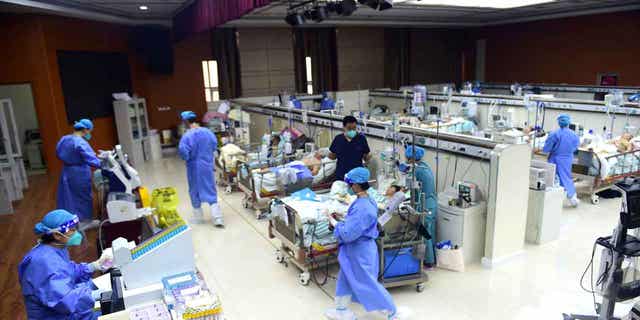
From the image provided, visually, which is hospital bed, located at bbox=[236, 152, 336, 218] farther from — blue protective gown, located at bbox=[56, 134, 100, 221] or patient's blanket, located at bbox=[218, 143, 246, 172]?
blue protective gown, located at bbox=[56, 134, 100, 221]

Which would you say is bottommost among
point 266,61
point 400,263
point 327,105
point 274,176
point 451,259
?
point 451,259

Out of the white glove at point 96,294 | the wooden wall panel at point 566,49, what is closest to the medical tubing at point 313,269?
the white glove at point 96,294

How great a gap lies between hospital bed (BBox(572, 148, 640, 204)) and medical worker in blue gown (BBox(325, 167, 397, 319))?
15.6 ft

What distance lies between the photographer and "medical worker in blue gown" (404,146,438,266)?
434 cm

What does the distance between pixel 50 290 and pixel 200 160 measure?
3.42 metres

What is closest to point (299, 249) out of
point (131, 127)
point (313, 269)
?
point (313, 269)

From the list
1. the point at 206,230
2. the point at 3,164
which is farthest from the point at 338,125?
the point at 3,164

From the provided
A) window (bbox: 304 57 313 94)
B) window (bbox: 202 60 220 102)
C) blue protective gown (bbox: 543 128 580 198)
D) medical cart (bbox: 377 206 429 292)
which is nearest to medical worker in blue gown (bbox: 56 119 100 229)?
medical cart (bbox: 377 206 429 292)

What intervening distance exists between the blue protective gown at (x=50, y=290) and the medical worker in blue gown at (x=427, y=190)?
118 inches

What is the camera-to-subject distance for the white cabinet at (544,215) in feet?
16.5

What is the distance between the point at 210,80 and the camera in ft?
42.8

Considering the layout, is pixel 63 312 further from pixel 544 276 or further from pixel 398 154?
pixel 544 276

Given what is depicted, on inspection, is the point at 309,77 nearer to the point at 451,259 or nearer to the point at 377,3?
the point at 377,3

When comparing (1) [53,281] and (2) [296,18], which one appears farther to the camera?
(2) [296,18]
